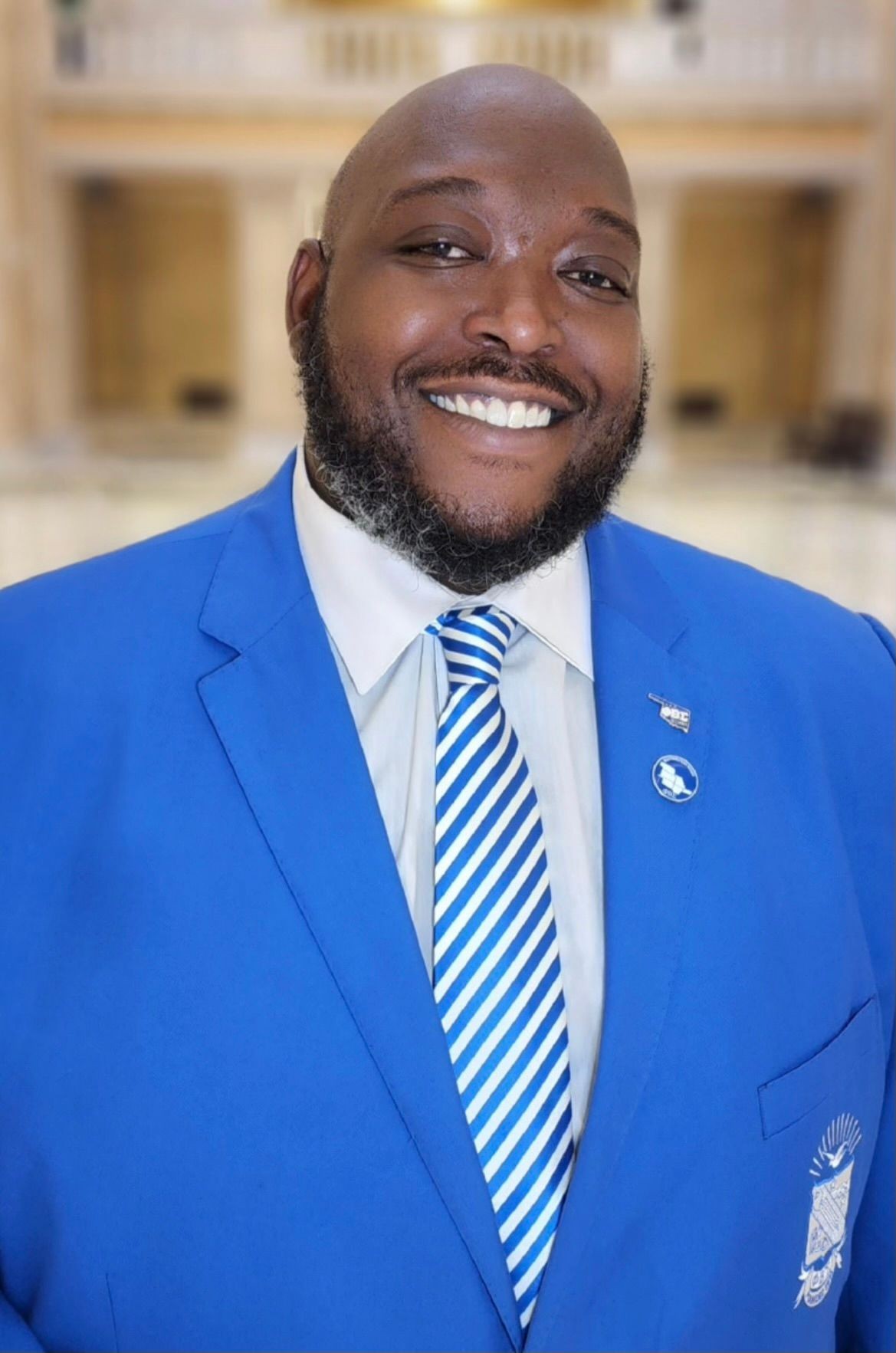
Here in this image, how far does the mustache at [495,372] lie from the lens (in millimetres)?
1243

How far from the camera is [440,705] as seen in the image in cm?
132

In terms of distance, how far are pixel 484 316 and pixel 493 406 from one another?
84 mm

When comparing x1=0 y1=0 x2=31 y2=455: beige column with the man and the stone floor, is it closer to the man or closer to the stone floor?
the stone floor

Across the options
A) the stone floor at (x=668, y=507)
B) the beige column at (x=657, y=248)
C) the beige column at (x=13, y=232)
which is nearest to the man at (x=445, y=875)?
the stone floor at (x=668, y=507)

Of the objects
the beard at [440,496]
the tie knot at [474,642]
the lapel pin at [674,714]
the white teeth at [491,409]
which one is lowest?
the lapel pin at [674,714]

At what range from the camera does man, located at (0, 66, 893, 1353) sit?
113 cm

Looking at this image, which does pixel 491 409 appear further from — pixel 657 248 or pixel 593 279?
pixel 657 248

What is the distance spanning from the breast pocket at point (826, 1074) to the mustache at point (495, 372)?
0.70 metres

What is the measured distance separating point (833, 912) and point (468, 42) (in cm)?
1855

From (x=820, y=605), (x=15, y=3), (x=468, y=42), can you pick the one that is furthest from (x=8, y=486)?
(x=820, y=605)

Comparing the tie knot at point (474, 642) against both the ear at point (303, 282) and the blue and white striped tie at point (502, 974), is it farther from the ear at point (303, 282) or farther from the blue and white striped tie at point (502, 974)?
the ear at point (303, 282)

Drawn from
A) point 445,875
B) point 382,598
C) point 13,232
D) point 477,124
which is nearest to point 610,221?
point 477,124

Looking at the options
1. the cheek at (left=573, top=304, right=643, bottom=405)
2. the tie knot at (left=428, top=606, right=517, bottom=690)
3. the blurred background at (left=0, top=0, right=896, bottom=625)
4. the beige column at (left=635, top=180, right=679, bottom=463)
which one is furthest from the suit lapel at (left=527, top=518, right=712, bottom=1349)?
the beige column at (left=635, top=180, right=679, bottom=463)

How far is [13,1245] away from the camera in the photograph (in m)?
1.18
